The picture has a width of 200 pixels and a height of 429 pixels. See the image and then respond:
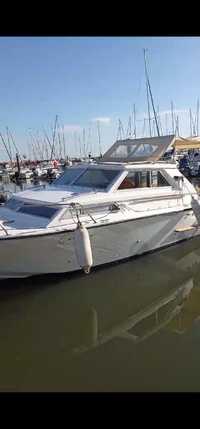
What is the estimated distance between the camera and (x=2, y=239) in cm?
684

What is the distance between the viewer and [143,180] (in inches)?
372

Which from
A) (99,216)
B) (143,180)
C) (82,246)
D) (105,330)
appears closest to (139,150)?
(143,180)

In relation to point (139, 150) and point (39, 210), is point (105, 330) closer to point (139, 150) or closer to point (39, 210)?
point (39, 210)

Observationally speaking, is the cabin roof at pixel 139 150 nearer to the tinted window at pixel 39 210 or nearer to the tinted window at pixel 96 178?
the tinted window at pixel 96 178

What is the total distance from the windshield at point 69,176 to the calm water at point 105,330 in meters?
2.55

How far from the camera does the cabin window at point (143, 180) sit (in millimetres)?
9125

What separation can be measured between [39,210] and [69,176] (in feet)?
6.77

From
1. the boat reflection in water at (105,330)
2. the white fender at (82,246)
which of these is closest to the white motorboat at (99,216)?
the white fender at (82,246)

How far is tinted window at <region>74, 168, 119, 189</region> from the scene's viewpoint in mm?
9125
